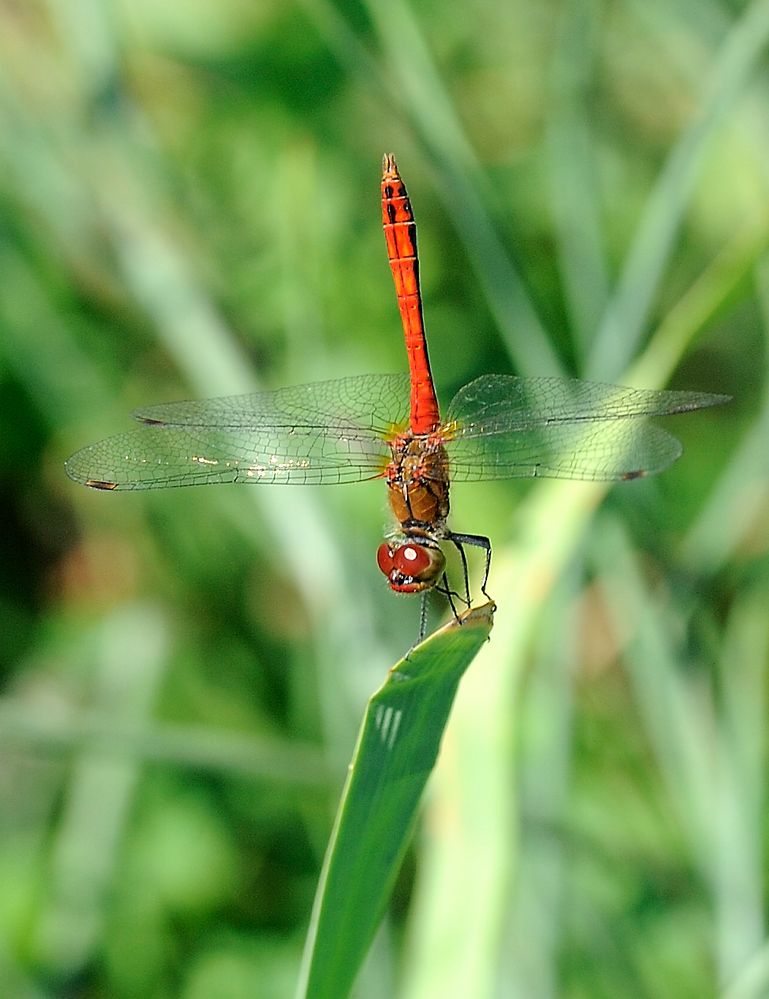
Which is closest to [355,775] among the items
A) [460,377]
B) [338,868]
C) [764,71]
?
[338,868]

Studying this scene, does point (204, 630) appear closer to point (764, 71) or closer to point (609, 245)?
point (609, 245)

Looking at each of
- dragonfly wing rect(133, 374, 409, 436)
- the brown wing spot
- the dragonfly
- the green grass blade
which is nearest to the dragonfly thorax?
the dragonfly

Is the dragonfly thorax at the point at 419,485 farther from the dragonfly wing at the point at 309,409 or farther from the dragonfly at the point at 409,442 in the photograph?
the dragonfly wing at the point at 309,409

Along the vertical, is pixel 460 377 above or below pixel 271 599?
above

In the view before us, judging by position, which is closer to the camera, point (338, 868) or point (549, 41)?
point (338, 868)

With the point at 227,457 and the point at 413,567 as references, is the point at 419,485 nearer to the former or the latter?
the point at 413,567

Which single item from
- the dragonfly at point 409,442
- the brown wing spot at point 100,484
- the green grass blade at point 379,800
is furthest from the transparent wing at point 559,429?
the green grass blade at point 379,800
